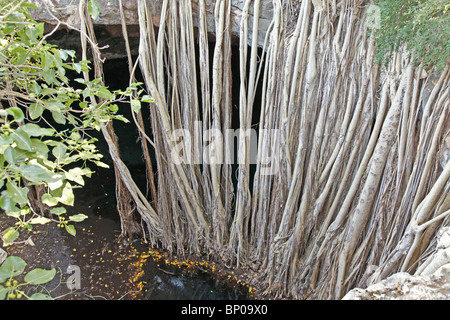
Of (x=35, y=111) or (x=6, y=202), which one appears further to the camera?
(x=35, y=111)

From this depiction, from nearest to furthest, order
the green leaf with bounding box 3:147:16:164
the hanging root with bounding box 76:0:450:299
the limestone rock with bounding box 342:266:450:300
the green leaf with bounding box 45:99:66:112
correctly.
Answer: the green leaf with bounding box 3:147:16:164, the limestone rock with bounding box 342:266:450:300, the green leaf with bounding box 45:99:66:112, the hanging root with bounding box 76:0:450:299

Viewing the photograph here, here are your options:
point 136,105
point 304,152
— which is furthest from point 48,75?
point 304,152

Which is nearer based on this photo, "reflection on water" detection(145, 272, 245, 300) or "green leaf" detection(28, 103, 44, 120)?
"green leaf" detection(28, 103, 44, 120)

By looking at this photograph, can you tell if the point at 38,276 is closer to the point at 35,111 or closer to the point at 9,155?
the point at 9,155

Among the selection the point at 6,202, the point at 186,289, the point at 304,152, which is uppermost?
the point at 6,202

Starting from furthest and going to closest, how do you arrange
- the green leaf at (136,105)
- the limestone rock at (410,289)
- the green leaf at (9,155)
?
the green leaf at (136,105) < the limestone rock at (410,289) < the green leaf at (9,155)

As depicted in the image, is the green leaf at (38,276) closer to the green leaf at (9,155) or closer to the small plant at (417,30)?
the green leaf at (9,155)

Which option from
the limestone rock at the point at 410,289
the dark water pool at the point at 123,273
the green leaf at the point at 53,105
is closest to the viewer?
the limestone rock at the point at 410,289

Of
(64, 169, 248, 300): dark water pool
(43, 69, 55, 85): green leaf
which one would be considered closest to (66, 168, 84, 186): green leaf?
(43, 69, 55, 85): green leaf

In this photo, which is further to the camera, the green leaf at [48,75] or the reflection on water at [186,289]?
the reflection on water at [186,289]

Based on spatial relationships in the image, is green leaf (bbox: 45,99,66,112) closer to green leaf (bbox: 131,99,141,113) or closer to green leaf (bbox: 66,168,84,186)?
green leaf (bbox: 66,168,84,186)

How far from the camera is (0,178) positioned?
0.85 m

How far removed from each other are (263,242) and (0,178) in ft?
6.20

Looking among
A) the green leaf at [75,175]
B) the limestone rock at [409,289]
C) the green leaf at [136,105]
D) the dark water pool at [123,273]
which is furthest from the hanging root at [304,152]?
the green leaf at [75,175]
